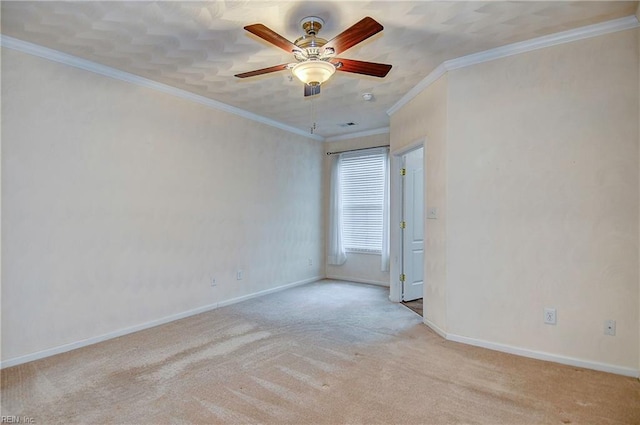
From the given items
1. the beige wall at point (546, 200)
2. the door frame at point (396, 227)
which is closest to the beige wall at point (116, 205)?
the door frame at point (396, 227)

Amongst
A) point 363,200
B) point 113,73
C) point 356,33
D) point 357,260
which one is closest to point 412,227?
point 363,200

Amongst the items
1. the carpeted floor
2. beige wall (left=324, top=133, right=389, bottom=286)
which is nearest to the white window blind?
beige wall (left=324, top=133, right=389, bottom=286)

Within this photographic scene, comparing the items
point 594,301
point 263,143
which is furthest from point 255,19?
point 594,301

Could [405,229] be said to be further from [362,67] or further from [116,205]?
[116,205]

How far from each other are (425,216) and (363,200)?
7.23 ft

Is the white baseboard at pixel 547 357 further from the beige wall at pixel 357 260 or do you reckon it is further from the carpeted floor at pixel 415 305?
the beige wall at pixel 357 260

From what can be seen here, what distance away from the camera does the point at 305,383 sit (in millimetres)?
2443

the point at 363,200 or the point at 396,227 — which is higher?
the point at 363,200

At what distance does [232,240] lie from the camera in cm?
454

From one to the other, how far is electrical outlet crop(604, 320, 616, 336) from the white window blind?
131 inches

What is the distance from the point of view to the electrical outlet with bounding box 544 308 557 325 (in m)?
2.78

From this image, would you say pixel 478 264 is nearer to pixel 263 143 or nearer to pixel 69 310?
pixel 263 143

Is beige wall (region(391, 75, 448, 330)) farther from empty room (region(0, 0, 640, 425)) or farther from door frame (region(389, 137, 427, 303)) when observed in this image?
door frame (region(389, 137, 427, 303))

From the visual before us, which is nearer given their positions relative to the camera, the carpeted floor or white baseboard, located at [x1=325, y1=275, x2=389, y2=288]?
the carpeted floor
